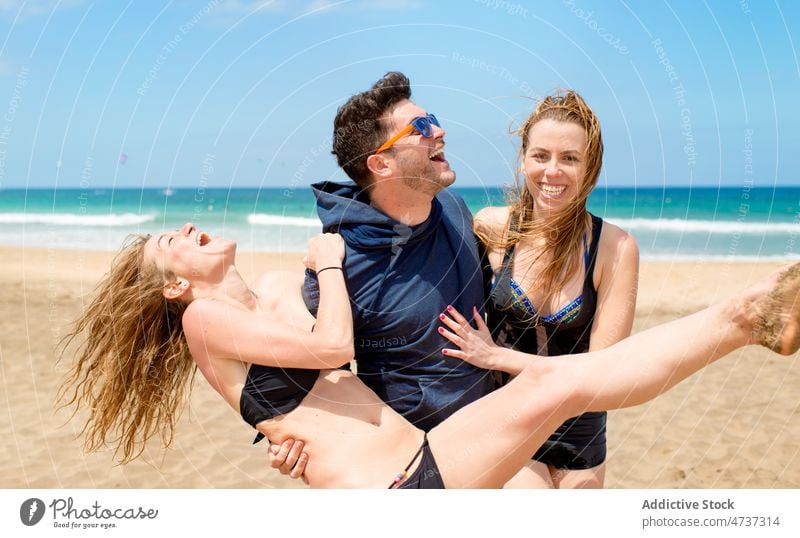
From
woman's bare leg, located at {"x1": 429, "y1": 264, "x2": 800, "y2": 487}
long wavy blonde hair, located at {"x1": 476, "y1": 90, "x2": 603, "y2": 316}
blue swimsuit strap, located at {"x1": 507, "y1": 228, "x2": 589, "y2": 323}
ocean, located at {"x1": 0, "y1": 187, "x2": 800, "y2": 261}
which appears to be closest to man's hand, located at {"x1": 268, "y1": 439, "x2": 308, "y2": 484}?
woman's bare leg, located at {"x1": 429, "y1": 264, "x2": 800, "y2": 487}

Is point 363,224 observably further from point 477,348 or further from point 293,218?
point 293,218

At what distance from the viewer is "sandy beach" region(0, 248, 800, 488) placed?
7.77 m

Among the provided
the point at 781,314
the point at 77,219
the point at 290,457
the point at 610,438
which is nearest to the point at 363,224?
the point at 290,457

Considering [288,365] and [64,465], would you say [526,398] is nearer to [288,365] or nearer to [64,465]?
[288,365]

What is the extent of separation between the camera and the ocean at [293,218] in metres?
25.1

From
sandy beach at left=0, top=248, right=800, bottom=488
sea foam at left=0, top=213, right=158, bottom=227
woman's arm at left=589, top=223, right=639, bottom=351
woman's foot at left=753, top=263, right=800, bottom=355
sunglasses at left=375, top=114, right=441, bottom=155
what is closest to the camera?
woman's foot at left=753, top=263, right=800, bottom=355

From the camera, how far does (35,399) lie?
33.1 feet

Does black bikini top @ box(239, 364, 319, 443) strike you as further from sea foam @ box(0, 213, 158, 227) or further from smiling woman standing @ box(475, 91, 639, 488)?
sea foam @ box(0, 213, 158, 227)

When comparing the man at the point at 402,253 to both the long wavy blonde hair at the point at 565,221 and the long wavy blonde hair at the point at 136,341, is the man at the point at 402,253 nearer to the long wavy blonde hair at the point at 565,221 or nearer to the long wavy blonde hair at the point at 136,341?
the long wavy blonde hair at the point at 565,221

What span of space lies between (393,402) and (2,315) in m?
12.3

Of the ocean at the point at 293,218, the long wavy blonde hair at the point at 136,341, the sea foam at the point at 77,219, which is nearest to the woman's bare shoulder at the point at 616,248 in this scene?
the long wavy blonde hair at the point at 136,341

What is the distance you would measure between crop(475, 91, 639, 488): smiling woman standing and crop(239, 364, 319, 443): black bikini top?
123 centimetres

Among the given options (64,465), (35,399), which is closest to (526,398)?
(64,465)

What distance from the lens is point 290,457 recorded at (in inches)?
168
